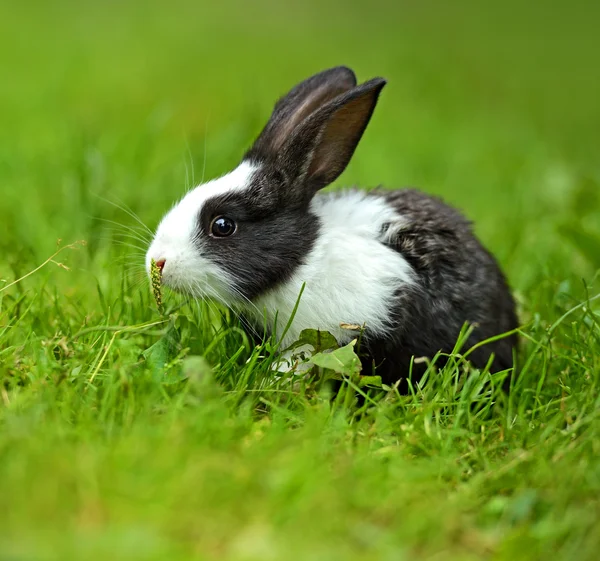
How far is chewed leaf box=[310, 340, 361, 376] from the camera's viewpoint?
3312mm

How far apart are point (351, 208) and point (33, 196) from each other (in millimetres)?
2296

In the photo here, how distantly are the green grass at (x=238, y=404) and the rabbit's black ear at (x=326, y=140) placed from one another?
25.5 inches

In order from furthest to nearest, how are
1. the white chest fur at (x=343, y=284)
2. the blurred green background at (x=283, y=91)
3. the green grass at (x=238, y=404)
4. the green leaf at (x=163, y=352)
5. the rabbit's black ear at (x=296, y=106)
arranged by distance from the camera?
the blurred green background at (x=283, y=91) → the rabbit's black ear at (x=296, y=106) → the white chest fur at (x=343, y=284) → the green leaf at (x=163, y=352) → the green grass at (x=238, y=404)

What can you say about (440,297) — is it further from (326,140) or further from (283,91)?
(283,91)

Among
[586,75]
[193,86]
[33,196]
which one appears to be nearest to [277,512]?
[33,196]

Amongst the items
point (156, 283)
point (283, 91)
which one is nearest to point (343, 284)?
point (156, 283)

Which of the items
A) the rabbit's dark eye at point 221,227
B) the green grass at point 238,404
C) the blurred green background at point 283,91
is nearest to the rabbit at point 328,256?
the rabbit's dark eye at point 221,227

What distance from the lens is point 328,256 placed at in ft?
12.6

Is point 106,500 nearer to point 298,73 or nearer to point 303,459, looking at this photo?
point 303,459

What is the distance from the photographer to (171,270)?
3637 mm

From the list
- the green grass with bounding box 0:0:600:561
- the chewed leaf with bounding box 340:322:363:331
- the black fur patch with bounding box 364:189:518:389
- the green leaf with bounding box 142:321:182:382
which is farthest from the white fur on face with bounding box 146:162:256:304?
the black fur patch with bounding box 364:189:518:389

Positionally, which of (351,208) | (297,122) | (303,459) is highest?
(297,122)

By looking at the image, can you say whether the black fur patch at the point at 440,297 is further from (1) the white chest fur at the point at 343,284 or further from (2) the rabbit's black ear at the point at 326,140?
(2) the rabbit's black ear at the point at 326,140

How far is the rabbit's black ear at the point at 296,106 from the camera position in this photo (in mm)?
4020
